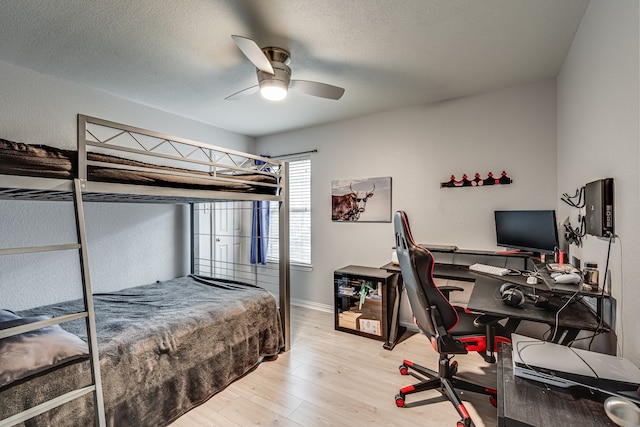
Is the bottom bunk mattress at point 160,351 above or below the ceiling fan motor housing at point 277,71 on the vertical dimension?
below

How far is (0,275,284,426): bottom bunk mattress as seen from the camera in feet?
4.92

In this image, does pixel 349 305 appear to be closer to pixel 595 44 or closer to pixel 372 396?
pixel 372 396

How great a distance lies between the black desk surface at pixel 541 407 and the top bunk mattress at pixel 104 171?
6.81 feet

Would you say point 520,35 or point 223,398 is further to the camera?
point 223,398

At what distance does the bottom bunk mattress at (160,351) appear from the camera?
4.92ft

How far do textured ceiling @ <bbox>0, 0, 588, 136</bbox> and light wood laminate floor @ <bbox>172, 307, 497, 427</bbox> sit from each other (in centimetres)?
249

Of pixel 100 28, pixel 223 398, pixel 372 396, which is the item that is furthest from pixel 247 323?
pixel 100 28

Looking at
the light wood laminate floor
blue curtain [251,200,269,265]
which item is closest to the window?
blue curtain [251,200,269,265]

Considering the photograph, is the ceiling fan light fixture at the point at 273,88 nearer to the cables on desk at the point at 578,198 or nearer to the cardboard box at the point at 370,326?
the cables on desk at the point at 578,198

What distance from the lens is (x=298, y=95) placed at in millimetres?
Answer: 2990

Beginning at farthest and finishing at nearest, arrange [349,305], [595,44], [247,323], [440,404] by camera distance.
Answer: [349,305]
[247,323]
[440,404]
[595,44]

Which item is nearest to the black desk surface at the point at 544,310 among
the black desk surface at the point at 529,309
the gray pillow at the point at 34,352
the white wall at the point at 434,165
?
the black desk surface at the point at 529,309

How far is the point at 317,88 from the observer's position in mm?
2258

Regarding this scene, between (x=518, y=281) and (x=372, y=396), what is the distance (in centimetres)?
132
